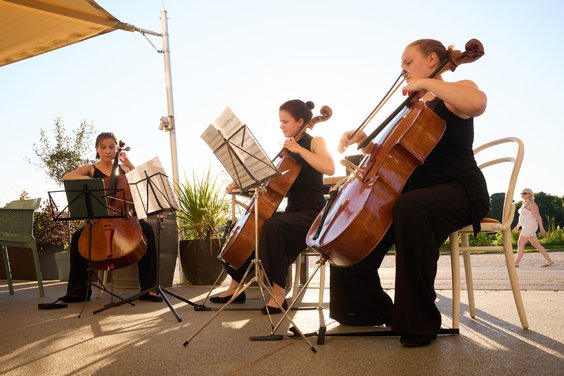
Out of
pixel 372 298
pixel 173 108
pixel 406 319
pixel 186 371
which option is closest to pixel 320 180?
pixel 372 298

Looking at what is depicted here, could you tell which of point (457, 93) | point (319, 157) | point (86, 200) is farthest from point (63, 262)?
point (457, 93)

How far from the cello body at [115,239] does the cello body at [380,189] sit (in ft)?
7.33

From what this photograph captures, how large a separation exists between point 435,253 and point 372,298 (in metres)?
0.67

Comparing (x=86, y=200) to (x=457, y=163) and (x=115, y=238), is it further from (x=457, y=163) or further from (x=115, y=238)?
(x=457, y=163)

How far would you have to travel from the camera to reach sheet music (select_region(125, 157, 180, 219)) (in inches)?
144

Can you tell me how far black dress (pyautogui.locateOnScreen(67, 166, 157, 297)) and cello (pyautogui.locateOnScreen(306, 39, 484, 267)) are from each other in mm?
2569

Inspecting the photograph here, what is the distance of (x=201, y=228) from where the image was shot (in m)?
5.73

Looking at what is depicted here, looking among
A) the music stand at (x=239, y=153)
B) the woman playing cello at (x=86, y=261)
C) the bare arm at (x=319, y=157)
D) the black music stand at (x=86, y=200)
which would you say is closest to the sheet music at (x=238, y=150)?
the music stand at (x=239, y=153)

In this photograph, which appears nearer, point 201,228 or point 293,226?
point 293,226

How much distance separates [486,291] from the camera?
4516 mm

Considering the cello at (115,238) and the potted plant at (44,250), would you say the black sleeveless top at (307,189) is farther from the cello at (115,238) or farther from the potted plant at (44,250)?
the potted plant at (44,250)

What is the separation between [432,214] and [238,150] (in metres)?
0.98

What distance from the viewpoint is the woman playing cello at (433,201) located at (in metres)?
2.33

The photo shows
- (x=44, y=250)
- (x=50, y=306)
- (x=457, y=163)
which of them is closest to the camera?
(x=457, y=163)
